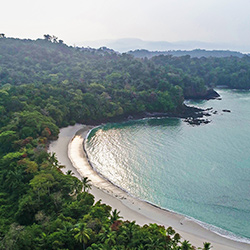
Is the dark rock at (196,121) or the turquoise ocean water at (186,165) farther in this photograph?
the dark rock at (196,121)

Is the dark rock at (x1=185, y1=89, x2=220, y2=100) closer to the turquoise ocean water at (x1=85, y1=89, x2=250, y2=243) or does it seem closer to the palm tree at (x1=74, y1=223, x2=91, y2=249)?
the turquoise ocean water at (x1=85, y1=89, x2=250, y2=243)

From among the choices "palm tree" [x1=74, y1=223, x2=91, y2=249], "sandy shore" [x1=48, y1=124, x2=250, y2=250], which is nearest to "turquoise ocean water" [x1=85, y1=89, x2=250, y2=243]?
"sandy shore" [x1=48, y1=124, x2=250, y2=250]

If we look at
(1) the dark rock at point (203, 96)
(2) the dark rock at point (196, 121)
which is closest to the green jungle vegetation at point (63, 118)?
(1) the dark rock at point (203, 96)

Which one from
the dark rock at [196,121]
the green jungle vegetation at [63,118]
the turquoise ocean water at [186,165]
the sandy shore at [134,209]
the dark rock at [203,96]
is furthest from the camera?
the dark rock at [203,96]

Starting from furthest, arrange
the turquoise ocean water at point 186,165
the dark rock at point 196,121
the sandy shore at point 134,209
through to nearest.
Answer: the dark rock at point 196,121 < the turquoise ocean water at point 186,165 < the sandy shore at point 134,209

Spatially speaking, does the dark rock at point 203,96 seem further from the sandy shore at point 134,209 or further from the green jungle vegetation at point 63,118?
the sandy shore at point 134,209

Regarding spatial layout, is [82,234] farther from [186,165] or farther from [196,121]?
[196,121]

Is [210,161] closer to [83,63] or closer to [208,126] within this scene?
[208,126]

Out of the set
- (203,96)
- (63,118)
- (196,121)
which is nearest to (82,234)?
(63,118)

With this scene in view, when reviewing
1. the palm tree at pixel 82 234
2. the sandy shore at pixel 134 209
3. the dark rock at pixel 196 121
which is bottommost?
the sandy shore at pixel 134 209
